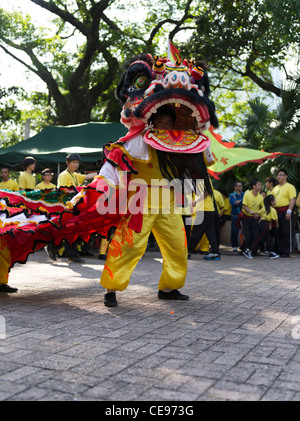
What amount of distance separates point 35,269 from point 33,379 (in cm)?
514

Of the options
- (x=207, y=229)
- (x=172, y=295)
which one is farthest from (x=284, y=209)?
(x=172, y=295)

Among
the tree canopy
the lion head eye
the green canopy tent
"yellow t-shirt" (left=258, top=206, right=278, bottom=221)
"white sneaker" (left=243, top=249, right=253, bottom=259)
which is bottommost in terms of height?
"white sneaker" (left=243, top=249, right=253, bottom=259)

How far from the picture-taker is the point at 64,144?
1247 cm

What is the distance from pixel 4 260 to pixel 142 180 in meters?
1.69

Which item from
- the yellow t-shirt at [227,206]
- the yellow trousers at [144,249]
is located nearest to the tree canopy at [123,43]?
the yellow t-shirt at [227,206]

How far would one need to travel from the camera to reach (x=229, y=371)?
9.35ft

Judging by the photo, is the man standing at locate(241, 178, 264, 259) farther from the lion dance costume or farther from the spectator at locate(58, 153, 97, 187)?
the lion dance costume

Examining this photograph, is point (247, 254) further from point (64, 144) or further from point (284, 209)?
point (64, 144)

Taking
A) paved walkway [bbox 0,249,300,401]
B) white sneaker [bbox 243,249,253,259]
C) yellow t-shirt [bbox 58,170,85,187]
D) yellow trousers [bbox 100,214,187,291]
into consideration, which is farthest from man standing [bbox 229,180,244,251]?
yellow trousers [bbox 100,214,187,291]

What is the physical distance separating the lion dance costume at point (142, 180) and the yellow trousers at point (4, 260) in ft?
0.52

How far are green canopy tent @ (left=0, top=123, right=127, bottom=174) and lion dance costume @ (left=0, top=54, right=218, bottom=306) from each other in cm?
664

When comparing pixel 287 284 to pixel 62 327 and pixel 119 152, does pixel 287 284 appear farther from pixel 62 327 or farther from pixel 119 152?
pixel 62 327

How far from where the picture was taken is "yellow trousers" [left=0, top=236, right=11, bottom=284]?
513cm

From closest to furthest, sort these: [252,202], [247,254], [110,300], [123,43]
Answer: [110,300]
[247,254]
[252,202]
[123,43]
